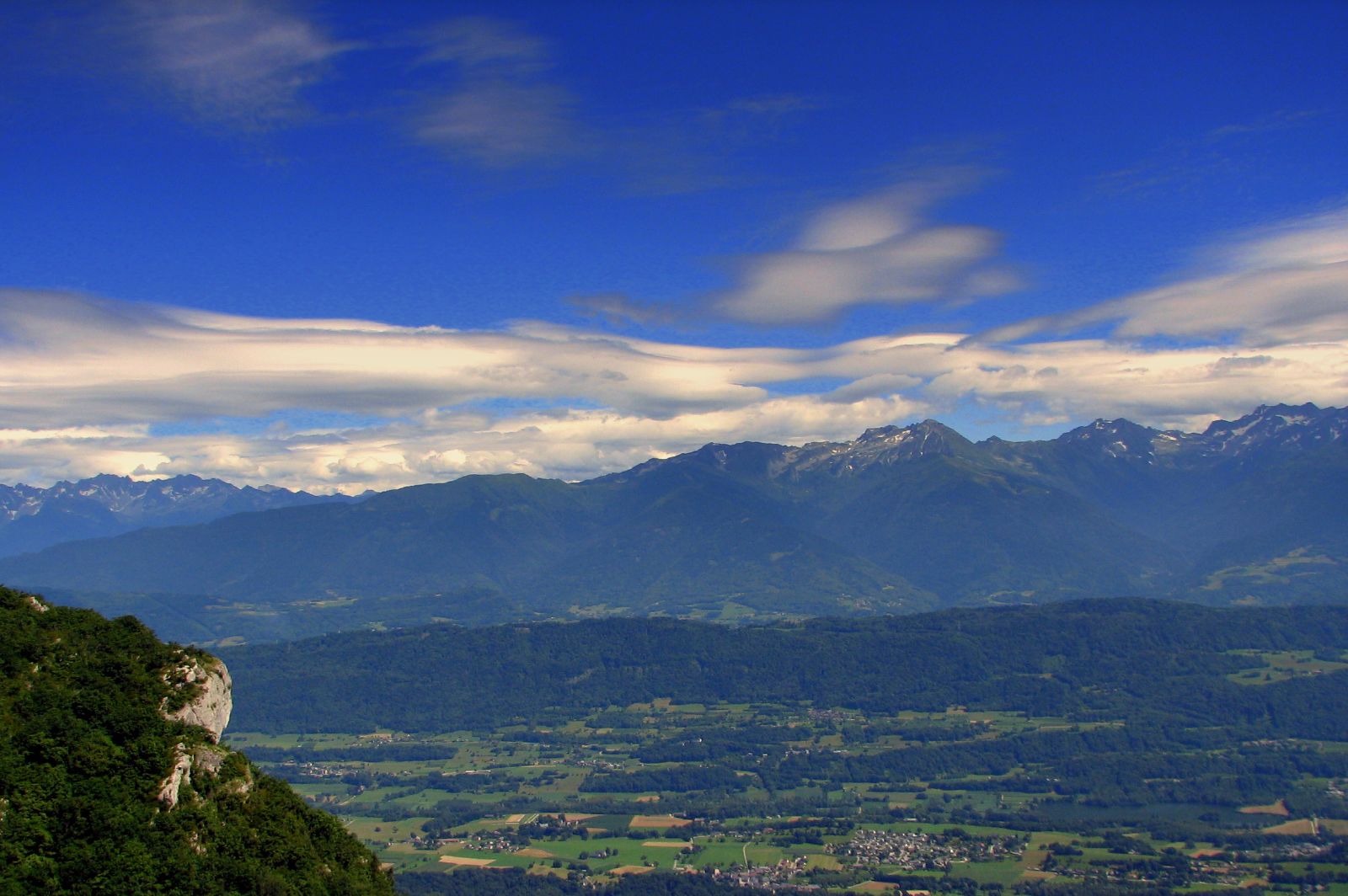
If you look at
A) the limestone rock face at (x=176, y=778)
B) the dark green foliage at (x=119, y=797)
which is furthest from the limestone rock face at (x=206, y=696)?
the limestone rock face at (x=176, y=778)

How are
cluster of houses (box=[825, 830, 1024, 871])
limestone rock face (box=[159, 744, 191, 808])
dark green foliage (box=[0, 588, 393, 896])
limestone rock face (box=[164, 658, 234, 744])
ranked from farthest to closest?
cluster of houses (box=[825, 830, 1024, 871]) → limestone rock face (box=[164, 658, 234, 744]) → limestone rock face (box=[159, 744, 191, 808]) → dark green foliage (box=[0, 588, 393, 896])

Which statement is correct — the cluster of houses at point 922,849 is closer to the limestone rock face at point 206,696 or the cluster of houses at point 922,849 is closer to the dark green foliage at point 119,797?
the dark green foliage at point 119,797

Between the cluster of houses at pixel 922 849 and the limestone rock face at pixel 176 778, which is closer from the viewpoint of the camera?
the limestone rock face at pixel 176 778

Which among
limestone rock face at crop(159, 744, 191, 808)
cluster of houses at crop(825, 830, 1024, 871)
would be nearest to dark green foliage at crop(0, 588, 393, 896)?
limestone rock face at crop(159, 744, 191, 808)

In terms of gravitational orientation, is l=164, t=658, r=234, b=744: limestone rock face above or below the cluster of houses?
above

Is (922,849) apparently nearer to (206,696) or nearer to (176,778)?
(206,696)

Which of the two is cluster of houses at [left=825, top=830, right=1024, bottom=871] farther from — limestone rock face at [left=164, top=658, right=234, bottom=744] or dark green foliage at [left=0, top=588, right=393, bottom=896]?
limestone rock face at [left=164, top=658, right=234, bottom=744]

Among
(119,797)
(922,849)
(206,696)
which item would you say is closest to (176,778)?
(119,797)
